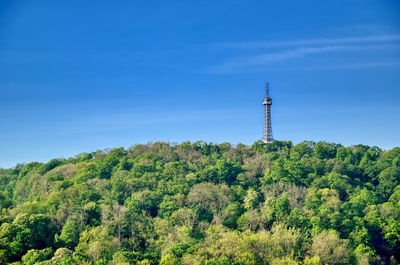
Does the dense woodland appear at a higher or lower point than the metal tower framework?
lower

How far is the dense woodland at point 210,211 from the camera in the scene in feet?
125

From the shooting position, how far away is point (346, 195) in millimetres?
58188

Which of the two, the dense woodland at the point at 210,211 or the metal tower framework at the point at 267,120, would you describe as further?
the metal tower framework at the point at 267,120

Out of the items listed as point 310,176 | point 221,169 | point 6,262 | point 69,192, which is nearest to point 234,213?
point 221,169

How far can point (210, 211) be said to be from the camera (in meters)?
50.3

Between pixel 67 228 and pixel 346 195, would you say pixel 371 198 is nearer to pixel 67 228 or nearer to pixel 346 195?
pixel 346 195

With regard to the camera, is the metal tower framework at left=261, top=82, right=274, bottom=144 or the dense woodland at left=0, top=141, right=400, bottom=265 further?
the metal tower framework at left=261, top=82, right=274, bottom=144

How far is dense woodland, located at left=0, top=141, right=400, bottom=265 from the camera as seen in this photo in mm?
37969

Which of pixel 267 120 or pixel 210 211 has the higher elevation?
pixel 267 120

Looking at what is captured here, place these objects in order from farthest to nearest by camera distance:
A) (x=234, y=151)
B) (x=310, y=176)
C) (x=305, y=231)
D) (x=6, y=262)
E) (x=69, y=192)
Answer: (x=234, y=151)
(x=310, y=176)
(x=69, y=192)
(x=305, y=231)
(x=6, y=262)

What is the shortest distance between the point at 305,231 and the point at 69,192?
32924mm

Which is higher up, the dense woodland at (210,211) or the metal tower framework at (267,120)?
the metal tower framework at (267,120)

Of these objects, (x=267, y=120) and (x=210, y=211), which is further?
(x=267, y=120)

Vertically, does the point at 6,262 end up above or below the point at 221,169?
below
